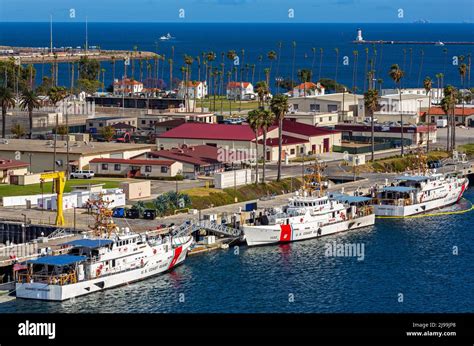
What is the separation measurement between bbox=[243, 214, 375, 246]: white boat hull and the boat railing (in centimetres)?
1991

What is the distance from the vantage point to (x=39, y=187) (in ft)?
333

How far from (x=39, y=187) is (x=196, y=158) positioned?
19.4m

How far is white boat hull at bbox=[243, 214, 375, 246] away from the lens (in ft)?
290

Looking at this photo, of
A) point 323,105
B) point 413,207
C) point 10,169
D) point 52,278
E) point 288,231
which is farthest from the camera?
point 323,105

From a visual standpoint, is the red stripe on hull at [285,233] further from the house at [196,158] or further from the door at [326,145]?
the door at [326,145]

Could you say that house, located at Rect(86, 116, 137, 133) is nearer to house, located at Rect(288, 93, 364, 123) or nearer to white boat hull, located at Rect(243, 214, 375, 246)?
house, located at Rect(288, 93, 364, 123)

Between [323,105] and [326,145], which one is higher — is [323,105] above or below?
above

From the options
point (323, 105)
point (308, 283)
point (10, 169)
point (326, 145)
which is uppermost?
point (323, 105)

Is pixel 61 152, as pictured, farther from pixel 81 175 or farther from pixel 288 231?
pixel 288 231

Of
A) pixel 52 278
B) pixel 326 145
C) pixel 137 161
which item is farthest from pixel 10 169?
pixel 326 145

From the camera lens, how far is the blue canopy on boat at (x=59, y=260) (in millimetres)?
71000

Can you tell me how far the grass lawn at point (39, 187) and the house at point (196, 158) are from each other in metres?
8.03
